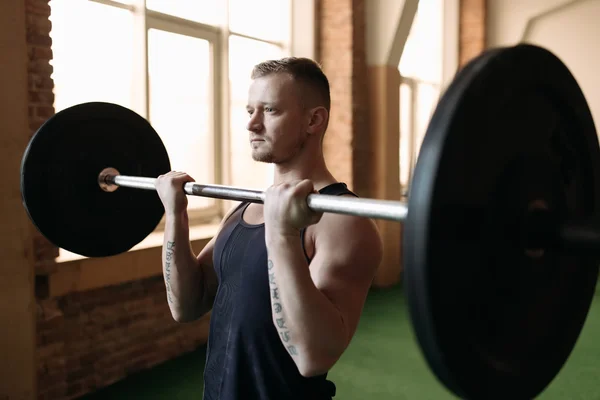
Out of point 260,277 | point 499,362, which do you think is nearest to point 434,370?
point 499,362

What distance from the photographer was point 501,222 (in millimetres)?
798

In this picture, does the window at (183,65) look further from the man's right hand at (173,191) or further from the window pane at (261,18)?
the man's right hand at (173,191)

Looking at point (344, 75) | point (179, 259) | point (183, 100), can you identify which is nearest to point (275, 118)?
point (179, 259)

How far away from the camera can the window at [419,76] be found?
6395 millimetres

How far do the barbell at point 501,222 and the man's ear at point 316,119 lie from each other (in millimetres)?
367

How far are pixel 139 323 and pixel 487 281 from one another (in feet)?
8.94

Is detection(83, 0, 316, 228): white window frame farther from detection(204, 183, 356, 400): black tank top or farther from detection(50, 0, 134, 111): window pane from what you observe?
detection(204, 183, 356, 400): black tank top

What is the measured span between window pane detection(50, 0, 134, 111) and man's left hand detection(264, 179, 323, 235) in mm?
2195

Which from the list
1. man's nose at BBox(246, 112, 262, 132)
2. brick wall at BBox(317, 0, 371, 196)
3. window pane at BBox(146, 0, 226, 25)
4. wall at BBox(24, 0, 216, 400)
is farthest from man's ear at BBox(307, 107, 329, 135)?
brick wall at BBox(317, 0, 371, 196)

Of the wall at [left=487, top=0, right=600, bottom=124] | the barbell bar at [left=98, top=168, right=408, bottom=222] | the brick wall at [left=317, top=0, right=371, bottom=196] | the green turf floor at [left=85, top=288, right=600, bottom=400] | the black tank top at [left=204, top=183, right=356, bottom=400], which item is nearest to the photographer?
the barbell bar at [left=98, top=168, right=408, bottom=222]

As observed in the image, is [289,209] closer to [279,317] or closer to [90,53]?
[279,317]

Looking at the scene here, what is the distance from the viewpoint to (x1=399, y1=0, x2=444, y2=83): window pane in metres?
6.56

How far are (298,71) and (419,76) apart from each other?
18.5 feet

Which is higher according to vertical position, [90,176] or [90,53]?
[90,53]
